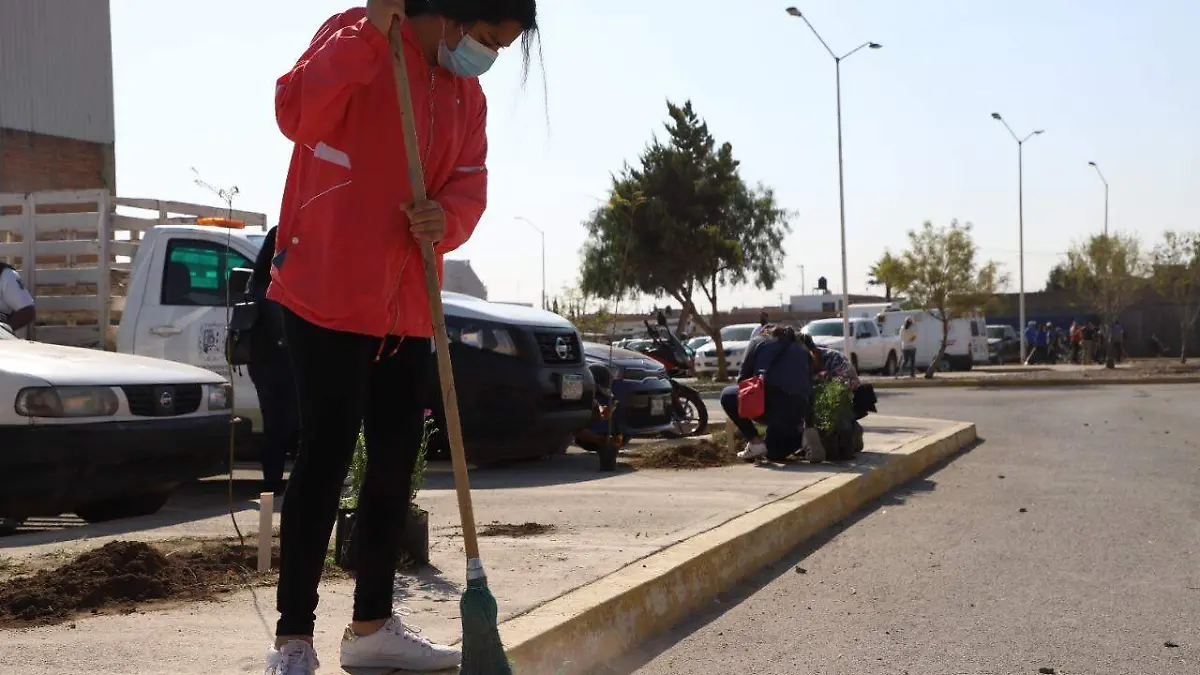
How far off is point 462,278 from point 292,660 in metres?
15.8

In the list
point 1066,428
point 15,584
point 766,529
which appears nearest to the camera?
point 15,584

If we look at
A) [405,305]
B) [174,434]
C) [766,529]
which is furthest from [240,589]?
[766,529]

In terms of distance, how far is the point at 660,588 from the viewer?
5.26 meters

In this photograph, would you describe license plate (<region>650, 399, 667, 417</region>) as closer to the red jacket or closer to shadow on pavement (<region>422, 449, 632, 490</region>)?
shadow on pavement (<region>422, 449, 632, 490</region>)

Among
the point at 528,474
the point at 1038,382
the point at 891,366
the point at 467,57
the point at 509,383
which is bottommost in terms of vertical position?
the point at 1038,382

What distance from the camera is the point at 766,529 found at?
22.4 feet

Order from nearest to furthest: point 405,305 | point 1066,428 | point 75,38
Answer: point 405,305 → point 1066,428 → point 75,38

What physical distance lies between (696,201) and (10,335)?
2939 centimetres

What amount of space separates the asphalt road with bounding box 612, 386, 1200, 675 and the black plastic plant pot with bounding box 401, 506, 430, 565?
1061mm

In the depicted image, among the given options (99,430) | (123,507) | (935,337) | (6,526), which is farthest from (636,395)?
(935,337)

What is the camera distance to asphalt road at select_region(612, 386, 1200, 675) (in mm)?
4625

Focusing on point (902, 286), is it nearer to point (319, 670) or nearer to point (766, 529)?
point (766, 529)

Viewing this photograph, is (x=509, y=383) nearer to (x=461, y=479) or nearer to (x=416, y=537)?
(x=416, y=537)

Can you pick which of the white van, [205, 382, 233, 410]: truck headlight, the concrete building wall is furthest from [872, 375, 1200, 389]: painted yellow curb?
[205, 382, 233, 410]: truck headlight
